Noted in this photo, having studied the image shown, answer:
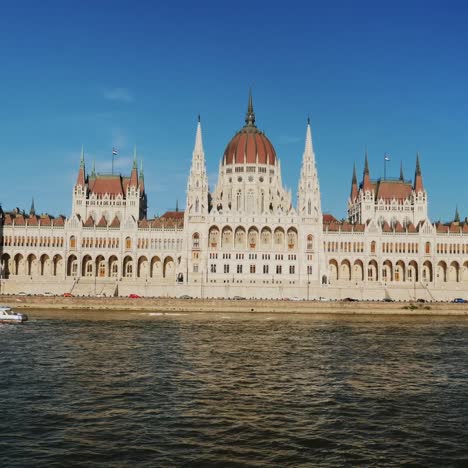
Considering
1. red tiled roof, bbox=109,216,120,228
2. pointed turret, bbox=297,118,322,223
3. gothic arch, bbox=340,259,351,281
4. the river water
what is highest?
pointed turret, bbox=297,118,322,223

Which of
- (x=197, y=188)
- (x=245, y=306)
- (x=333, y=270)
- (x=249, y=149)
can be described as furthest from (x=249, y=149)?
(x=245, y=306)

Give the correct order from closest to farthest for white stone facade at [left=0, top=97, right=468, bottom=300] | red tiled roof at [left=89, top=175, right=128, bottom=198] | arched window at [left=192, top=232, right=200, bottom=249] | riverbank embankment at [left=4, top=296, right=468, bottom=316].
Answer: riverbank embankment at [left=4, top=296, right=468, bottom=316]
white stone facade at [left=0, top=97, right=468, bottom=300]
arched window at [left=192, top=232, right=200, bottom=249]
red tiled roof at [left=89, top=175, right=128, bottom=198]

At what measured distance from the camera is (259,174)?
12194 centimetres

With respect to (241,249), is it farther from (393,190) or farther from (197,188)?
(393,190)

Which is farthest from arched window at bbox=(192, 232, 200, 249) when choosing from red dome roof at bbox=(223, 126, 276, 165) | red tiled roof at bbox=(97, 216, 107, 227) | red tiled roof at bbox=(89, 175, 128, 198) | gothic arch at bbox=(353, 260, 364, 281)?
gothic arch at bbox=(353, 260, 364, 281)

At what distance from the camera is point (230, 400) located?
29.8 m

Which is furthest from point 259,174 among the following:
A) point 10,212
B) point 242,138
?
point 10,212

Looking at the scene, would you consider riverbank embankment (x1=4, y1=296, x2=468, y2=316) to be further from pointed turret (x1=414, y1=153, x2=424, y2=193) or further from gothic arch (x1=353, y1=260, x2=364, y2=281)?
pointed turret (x1=414, y1=153, x2=424, y2=193)

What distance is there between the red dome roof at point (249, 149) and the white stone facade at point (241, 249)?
49 centimetres

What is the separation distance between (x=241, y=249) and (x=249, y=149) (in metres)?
22.9

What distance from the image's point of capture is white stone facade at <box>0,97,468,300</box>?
10619 centimetres

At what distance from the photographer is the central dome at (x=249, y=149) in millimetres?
123144

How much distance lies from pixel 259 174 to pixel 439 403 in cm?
9394

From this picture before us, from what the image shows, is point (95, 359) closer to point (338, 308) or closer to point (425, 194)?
point (338, 308)
